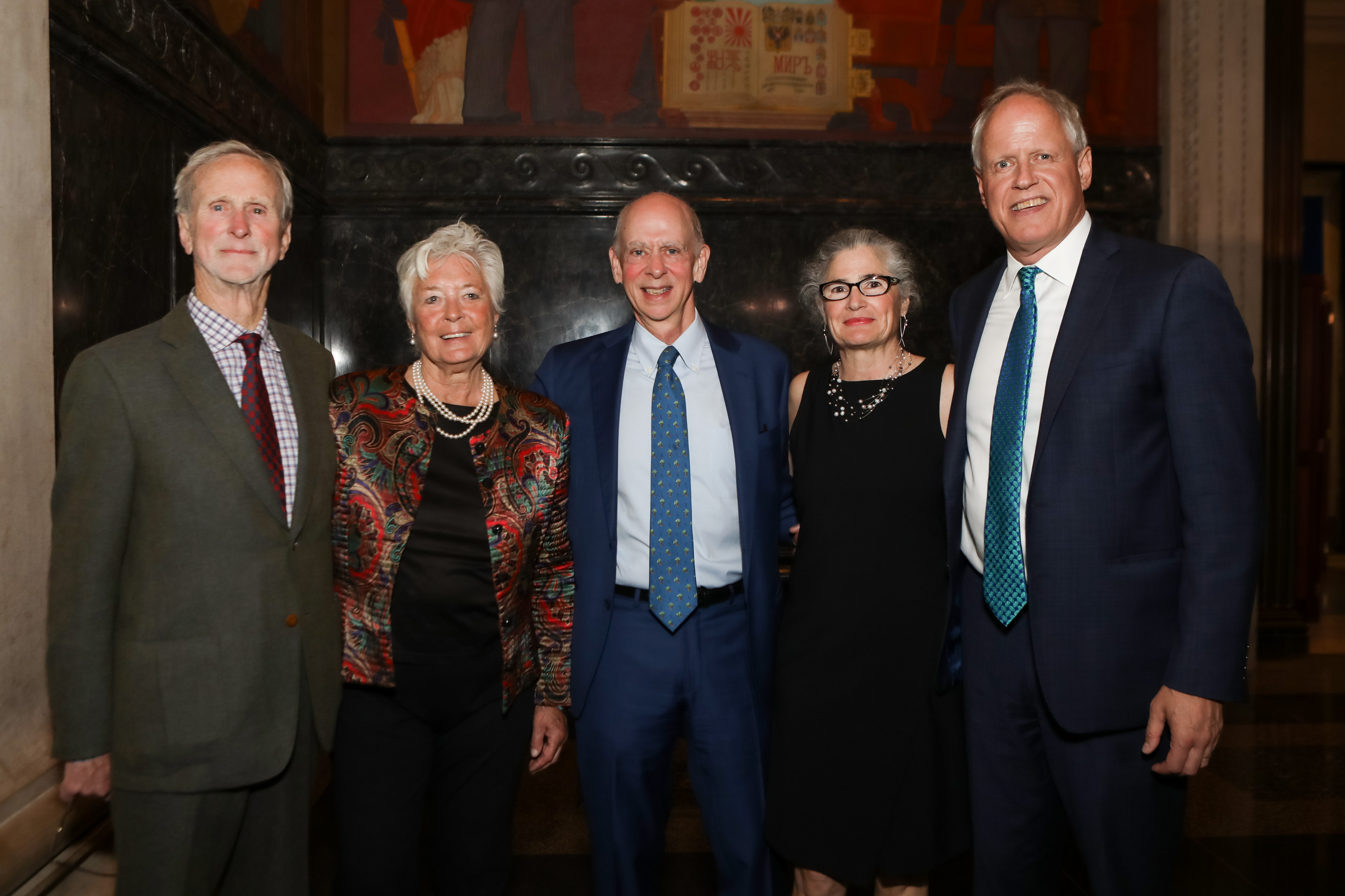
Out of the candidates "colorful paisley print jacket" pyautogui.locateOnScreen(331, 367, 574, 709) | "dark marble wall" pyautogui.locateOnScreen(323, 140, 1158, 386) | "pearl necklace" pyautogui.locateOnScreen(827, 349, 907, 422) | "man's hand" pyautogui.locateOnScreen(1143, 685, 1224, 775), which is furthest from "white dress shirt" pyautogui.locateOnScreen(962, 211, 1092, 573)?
"dark marble wall" pyautogui.locateOnScreen(323, 140, 1158, 386)

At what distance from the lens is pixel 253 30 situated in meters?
3.93

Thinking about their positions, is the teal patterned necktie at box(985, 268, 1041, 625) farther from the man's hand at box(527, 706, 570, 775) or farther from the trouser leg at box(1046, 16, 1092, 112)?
the trouser leg at box(1046, 16, 1092, 112)

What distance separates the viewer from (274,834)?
175 cm

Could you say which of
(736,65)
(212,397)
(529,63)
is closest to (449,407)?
(212,397)

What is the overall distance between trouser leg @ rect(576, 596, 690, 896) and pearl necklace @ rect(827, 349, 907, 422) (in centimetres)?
70

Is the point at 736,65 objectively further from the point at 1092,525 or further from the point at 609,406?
the point at 1092,525

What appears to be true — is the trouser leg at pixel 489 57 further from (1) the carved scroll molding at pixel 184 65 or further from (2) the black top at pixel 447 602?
(2) the black top at pixel 447 602

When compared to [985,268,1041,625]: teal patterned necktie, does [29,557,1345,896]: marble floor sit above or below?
below

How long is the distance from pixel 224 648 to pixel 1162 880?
189 centimetres

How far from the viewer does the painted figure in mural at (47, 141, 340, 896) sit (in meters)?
1.50

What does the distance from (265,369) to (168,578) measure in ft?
1.47

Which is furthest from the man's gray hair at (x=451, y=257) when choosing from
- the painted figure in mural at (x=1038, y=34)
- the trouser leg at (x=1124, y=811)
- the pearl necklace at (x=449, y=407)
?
the painted figure in mural at (x=1038, y=34)

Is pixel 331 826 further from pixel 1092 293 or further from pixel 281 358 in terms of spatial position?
pixel 1092 293

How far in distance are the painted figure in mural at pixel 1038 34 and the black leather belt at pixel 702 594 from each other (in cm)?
436
